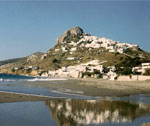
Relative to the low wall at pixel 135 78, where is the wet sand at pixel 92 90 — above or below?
below

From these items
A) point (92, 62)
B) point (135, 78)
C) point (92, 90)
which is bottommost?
point (92, 90)

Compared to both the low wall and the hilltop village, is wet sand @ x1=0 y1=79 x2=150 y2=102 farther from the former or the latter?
the hilltop village

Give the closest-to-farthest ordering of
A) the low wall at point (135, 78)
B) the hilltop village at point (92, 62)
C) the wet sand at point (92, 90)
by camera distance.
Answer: the wet sand at point (92, 90)
the low wall at point (135, 78)
the hilltop village at point (92, 62)

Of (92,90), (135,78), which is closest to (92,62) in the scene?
(135,78)

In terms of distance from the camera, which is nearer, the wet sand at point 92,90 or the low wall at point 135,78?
the wet sand at point 92,90

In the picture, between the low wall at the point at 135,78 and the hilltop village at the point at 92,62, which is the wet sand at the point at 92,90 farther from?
the hilltop village at the point at 92,62

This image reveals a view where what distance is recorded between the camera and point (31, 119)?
10.7 m

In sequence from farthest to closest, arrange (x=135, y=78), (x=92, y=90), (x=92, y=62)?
(x=92, y=62) < (x=135, y=78) < (x=92, y=90)

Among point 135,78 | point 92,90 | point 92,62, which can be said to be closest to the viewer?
point 92,90

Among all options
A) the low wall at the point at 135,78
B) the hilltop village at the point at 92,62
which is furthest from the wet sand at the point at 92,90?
the hilltop village at the point at 92,62

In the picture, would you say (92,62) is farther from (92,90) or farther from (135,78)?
(92,90)

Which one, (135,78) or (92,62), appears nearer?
(135,78)

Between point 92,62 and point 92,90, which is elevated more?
point 92,62

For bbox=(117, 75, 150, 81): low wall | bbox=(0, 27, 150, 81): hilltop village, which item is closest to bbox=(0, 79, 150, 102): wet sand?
bbox=(117, 75, 150, 81): low wall
